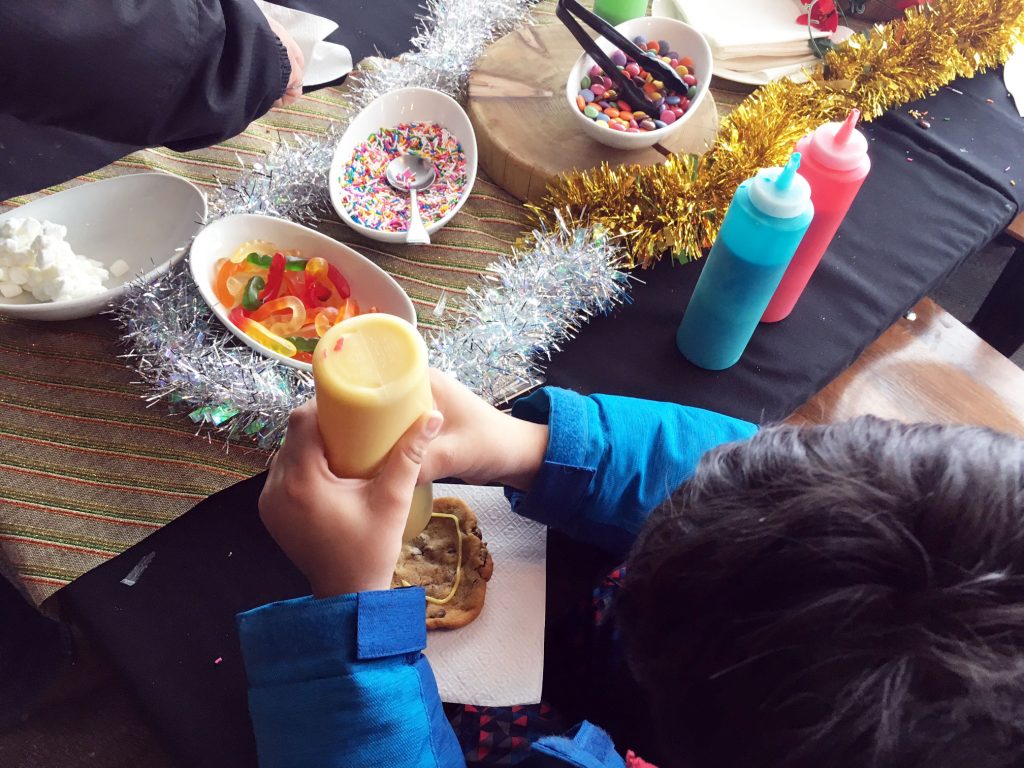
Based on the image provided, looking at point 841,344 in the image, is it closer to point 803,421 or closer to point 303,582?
point 803,421

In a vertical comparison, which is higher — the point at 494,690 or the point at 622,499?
the point at 622,499

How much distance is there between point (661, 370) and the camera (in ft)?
2.60

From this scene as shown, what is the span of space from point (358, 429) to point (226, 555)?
0.86ft

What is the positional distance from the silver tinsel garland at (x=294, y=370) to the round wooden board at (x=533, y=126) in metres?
0.06

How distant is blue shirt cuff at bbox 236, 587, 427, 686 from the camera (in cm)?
52

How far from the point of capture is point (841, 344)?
83 cm

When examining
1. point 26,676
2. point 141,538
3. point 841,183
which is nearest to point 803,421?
point 841,183

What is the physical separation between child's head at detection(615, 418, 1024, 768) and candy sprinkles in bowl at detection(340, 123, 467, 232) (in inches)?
22.9

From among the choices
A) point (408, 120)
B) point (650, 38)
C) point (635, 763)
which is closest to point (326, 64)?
point (408, 120)

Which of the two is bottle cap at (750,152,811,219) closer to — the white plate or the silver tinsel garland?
the silver tinsel garland

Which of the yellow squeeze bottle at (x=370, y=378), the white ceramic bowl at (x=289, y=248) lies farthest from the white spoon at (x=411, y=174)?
the yellow squeeze bottle at (x=370, y=378)

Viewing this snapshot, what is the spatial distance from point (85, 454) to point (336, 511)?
32 cm

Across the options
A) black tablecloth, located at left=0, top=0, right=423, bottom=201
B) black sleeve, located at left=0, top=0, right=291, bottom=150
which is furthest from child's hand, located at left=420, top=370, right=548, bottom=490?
black tablecloth, located at left=0, top=0, right=423, bottom=201

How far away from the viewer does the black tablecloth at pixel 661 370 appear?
58 centimetres
